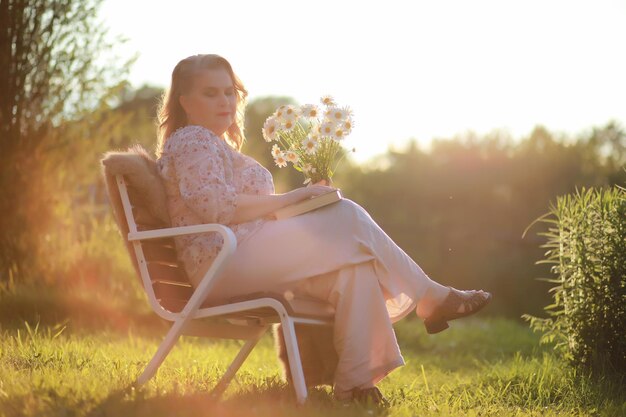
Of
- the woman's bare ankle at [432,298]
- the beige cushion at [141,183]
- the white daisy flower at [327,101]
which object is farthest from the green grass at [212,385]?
the white daisy flower at [327,101]

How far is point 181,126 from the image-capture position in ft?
14.5

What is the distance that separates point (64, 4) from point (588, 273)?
598cm

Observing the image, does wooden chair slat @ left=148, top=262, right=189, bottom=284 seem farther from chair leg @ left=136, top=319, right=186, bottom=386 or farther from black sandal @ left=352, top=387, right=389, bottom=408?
black sandal @ left=352, top=387, right=389, bottom=408

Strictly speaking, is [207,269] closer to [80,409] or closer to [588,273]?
[80,409]

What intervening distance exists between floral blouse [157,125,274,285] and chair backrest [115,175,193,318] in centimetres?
6

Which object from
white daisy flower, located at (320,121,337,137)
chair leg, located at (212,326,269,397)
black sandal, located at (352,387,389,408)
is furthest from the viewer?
white daisy flower, located at (320,121,337,137)

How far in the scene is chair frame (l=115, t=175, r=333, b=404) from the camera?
3.58 metres

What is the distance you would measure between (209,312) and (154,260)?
0.41 metres

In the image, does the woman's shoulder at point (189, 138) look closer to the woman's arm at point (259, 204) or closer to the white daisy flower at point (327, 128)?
the woman's arm at point (259, 204)

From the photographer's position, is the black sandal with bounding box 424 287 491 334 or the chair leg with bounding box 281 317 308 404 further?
the black sandal with bounding box 424 287 491 334

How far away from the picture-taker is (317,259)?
3.88 metres

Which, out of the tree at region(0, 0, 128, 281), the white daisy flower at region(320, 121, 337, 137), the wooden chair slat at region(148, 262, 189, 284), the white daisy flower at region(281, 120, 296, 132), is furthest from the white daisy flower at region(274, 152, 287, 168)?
the tree at region(0, 0, 128, 281)

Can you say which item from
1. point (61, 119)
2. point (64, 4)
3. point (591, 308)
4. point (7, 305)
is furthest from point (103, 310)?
point (591, 308)

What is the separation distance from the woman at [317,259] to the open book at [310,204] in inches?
1.3
